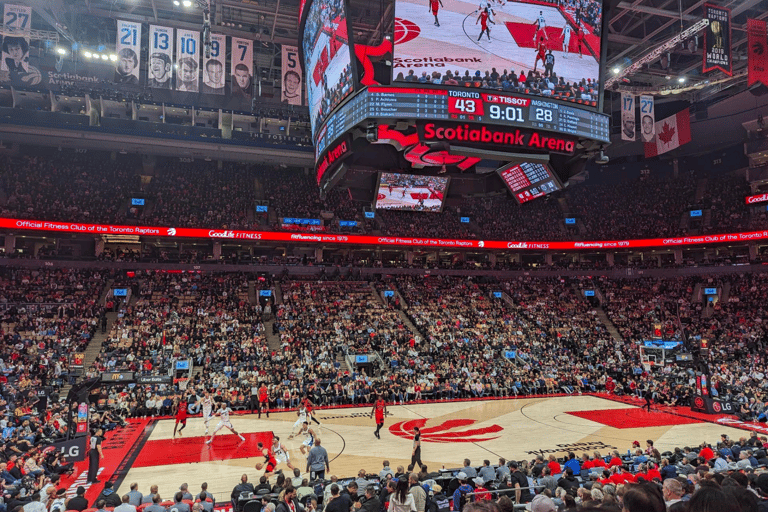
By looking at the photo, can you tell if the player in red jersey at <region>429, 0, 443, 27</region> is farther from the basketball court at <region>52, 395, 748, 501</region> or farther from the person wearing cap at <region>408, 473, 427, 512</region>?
the basketball court at <region>52, 395, 748, 501</region>

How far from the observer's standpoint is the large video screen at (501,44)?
1289 centimetres

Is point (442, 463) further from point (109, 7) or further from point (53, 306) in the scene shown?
point (109, 7)

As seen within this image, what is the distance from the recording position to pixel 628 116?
1179 inches

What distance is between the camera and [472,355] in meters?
31.3

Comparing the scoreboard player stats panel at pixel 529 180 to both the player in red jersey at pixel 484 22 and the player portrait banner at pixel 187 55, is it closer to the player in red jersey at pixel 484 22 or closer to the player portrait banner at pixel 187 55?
the player in red jersey at pixel 484 22

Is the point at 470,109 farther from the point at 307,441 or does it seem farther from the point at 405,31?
the point at 307,441

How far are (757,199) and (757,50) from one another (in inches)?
831

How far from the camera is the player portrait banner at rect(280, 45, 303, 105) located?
2678 cm

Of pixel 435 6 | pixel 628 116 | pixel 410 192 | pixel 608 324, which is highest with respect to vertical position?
pixel 628 116

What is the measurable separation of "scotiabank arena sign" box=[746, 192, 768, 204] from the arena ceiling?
9904mm

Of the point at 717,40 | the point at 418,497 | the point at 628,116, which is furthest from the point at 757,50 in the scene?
the point at 418,497

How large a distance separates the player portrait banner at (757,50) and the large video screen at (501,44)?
541 inches

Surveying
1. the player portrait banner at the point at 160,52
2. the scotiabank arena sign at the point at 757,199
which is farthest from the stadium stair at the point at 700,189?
the player portrait banner at the point at 160,52

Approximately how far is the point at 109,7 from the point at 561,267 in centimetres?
4147
